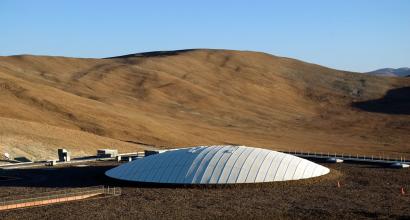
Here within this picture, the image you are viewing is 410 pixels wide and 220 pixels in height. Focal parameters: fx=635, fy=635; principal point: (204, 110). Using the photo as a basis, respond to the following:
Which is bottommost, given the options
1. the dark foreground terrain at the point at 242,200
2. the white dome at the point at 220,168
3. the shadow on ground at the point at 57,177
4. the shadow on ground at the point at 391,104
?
the shadow on ground at the point at 391,104

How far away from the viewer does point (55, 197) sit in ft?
125

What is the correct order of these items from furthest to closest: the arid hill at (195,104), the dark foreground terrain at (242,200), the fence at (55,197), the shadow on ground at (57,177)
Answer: the arid hill at (195,104) < the shadow on ground at (57,177) < the fence at (55,197) < the dark foreground terrain at (242,200)

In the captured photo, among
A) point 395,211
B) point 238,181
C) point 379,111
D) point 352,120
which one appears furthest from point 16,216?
point 379,111

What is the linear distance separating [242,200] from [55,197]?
11234mm

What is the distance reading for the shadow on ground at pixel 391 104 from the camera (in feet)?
420

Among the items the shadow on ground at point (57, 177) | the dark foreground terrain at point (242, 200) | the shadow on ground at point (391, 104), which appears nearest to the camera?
the dark foreground terrain at point (242, 200)

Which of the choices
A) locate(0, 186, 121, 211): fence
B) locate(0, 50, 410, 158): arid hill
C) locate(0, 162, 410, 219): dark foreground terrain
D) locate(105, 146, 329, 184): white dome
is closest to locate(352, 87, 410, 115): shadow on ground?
locate(0, 50, 410, 158): arid hill

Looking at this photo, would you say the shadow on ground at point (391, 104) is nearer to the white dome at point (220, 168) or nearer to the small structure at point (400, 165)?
the small structure at point (400, 165)

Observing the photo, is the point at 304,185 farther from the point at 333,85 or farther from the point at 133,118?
the point at 333,85

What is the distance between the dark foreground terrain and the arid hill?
30136mm

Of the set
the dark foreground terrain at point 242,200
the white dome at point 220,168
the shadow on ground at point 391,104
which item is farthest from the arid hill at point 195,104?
the dark foreground terrain at point 242,200

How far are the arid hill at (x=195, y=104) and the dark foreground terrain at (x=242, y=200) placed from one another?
30.1 metres

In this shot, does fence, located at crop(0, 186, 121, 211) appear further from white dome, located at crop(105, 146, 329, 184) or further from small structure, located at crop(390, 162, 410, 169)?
small structure, located at crop(390, 162, 410, 169)

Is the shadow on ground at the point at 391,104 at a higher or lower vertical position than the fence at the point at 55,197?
lower
